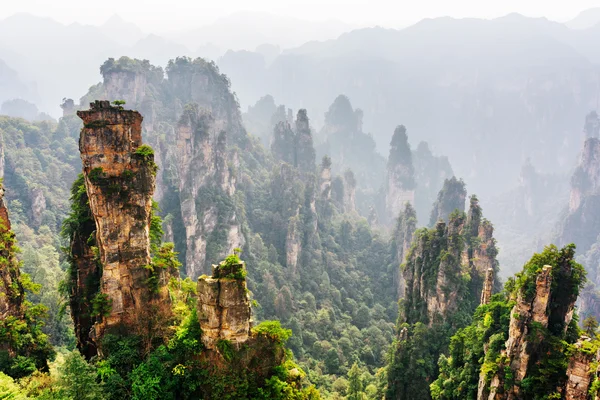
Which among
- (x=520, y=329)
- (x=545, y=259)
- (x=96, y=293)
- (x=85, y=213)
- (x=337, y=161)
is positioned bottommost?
(x=520, y=329)

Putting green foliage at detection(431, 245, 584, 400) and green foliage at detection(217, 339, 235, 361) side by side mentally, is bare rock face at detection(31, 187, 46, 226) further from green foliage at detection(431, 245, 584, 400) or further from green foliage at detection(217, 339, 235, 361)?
green foliage at detection(431, 245, 584, 400)

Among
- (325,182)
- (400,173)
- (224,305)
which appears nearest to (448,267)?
(224,305)

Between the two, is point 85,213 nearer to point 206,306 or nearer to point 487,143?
point 206,306

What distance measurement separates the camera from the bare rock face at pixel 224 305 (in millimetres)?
16547

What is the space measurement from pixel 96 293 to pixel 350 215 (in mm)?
72768

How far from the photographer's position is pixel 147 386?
16016 millimetres

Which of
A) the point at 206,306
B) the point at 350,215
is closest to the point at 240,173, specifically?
the point at 350,215

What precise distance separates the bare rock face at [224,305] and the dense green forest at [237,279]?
3.6 inches

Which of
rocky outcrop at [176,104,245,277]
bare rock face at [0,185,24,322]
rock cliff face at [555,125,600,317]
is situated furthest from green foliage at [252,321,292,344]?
rock cliff face at [555,125,600,317]

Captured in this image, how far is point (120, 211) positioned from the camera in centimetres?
1819

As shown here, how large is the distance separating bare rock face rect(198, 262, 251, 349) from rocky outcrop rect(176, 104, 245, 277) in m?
34.2

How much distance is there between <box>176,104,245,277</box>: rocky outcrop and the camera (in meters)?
51.3

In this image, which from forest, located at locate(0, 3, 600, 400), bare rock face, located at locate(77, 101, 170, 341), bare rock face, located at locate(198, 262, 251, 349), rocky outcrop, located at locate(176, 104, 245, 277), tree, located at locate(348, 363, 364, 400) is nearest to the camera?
bare rock face, located at locate(198, 262, 251, 349)

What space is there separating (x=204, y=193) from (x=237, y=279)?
3956cm
